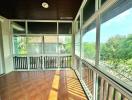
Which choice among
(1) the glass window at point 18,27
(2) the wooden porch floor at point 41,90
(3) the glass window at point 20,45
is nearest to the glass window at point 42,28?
(1) the glass window at point 18,27

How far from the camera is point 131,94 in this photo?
122 cm

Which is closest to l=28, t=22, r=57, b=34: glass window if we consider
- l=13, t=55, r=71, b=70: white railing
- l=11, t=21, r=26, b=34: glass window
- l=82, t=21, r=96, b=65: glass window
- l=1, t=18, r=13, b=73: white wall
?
l=11, t=21, r=26, b=34: glass window

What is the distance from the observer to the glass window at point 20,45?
6355mm

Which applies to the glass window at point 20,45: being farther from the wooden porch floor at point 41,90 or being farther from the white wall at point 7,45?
the wooden porch floor at point 41,90

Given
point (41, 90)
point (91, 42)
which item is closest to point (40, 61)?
point (41, 90)

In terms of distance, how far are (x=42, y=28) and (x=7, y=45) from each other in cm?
181

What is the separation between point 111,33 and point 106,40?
0.21 m

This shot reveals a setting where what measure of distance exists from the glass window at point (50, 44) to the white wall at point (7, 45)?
1697 mm

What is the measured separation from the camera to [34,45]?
6434 mm

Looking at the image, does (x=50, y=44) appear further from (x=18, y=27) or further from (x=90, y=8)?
(x=90, y=8)

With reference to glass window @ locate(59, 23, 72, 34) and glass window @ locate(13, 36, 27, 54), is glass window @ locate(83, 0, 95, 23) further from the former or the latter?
glass window @ locate(13, 36, 27, 54)

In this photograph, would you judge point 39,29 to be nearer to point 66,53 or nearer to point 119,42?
point 66,53

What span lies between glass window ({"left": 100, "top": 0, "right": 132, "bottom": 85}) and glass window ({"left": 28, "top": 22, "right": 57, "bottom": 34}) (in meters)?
Answer: 4.49

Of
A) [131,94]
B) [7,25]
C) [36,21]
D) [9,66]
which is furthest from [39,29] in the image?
[131,94]
